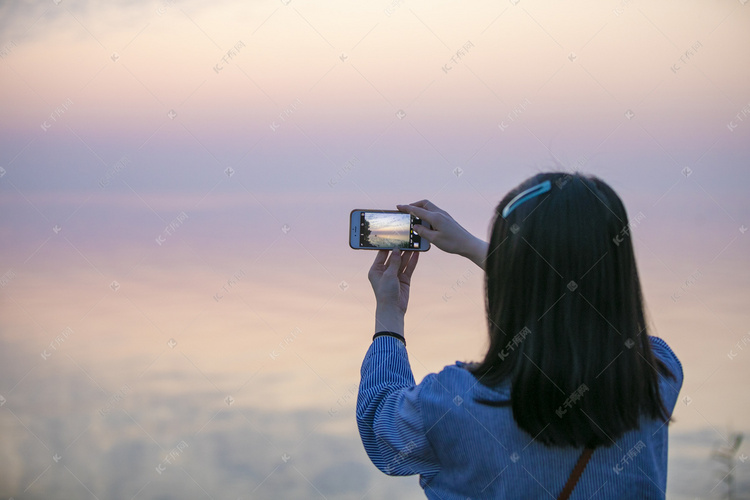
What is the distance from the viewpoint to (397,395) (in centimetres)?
160

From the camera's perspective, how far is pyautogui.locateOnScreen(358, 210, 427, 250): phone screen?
7.97 ft

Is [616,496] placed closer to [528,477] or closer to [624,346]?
[528,477]

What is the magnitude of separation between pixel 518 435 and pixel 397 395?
0.29 metres

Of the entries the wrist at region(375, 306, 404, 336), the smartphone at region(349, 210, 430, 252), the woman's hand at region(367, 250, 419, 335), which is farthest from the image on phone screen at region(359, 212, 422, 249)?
the wrist at region(375, 306, 404, 336)

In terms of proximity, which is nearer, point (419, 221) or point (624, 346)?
point (624, 346)

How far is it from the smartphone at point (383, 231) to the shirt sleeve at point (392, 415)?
688 millimetres

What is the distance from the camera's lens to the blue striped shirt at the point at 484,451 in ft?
4.79

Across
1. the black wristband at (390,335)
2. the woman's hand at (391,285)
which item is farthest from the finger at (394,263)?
the black wristband at (390,335)

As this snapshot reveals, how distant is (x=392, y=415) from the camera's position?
1.58 m

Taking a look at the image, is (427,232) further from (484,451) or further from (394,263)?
(484,451)

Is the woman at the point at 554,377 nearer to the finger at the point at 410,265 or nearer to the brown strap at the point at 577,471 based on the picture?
the brown strap at the point at 577,471

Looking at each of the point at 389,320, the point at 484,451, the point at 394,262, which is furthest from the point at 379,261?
the point at 484,451

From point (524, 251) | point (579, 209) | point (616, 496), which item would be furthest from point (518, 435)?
point (579, 209)

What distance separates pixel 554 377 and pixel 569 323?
12cm
